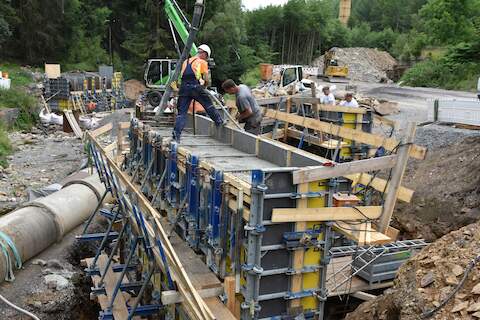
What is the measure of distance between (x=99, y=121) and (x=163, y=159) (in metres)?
16.8

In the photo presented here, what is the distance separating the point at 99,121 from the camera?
2369 cm

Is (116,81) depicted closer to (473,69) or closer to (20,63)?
(20,63)

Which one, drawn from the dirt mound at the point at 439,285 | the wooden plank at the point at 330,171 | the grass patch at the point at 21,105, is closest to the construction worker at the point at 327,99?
the dirt mound at the point at 439,285

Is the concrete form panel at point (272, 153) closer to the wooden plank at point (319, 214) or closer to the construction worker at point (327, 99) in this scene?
the wooden plank at point (319, 214)

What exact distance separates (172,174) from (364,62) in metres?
50.8

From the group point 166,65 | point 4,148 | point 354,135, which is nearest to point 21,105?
point 4,148

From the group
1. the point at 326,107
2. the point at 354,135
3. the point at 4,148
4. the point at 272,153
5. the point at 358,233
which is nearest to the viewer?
the point at 358,233

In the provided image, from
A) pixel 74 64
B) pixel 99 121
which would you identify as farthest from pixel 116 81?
pixel 74 64

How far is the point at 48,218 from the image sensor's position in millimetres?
9938

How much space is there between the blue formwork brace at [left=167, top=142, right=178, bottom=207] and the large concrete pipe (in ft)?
11.6

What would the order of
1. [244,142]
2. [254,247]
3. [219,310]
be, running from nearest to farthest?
[254,247]
[219,310]
[244,142]

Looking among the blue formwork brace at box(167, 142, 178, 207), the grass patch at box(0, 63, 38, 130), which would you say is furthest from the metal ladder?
the grass patch at box(0, 63, 38, 130)

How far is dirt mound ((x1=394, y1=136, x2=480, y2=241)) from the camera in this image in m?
9.49

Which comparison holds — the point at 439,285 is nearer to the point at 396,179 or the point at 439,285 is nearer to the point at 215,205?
the point at 396,179
